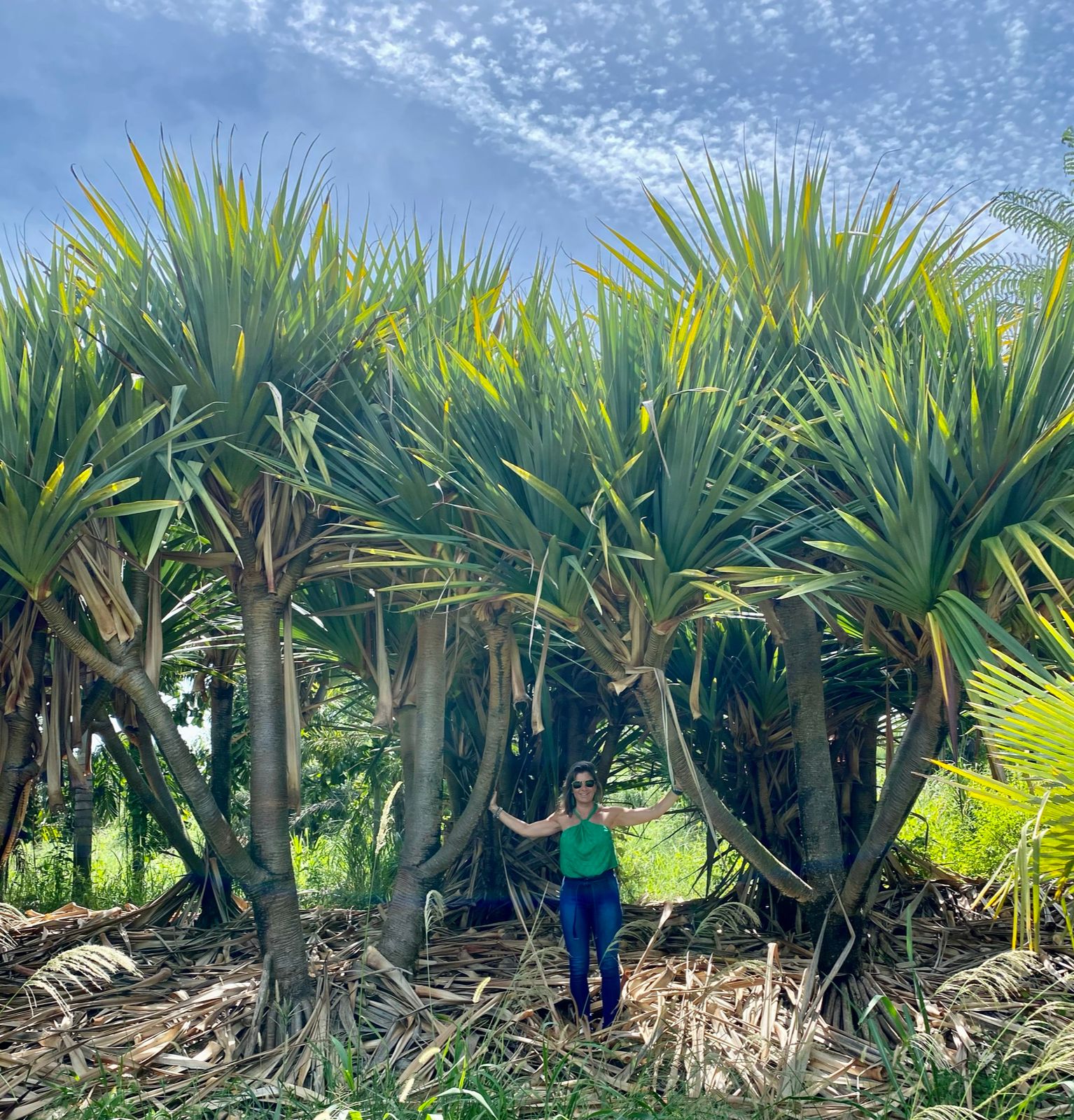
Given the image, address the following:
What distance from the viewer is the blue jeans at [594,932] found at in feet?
12.4

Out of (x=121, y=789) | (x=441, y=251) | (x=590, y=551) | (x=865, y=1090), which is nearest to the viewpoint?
(x=865, y=1090)

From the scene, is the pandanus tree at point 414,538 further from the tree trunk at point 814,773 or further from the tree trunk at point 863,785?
the tree trunk at point 863,785

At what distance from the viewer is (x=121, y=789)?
296 inches

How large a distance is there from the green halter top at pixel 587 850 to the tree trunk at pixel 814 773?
33.8 inches

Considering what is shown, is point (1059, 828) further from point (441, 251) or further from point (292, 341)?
point (441, 251)

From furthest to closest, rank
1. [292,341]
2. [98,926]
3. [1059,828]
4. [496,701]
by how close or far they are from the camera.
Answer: [98,926] → [496,701] → [292,341] → [1059,828]

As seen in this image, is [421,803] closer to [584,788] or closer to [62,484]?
[584,788]

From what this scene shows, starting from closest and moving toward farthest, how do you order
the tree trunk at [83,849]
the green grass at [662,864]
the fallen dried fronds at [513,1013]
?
the fallen dried fronds at [513,1013], the tree trunk at [83,849], the green grass at [662,864]

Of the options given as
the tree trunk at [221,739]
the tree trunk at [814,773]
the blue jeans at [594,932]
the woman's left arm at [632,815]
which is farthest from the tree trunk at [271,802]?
the tree trunk at [814,773]

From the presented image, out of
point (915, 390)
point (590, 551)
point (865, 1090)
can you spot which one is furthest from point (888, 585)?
point (865, 1090)

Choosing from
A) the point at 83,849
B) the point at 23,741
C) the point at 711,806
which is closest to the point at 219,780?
the point at 23,741

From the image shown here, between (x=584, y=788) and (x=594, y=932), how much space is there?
0.56 meters

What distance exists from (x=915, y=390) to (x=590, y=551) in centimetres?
126

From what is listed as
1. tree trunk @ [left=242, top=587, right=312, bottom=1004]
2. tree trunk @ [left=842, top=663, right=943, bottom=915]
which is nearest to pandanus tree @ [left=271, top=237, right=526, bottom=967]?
tree trunk @ [left=242, top=587, right=312, bottom=1004]
